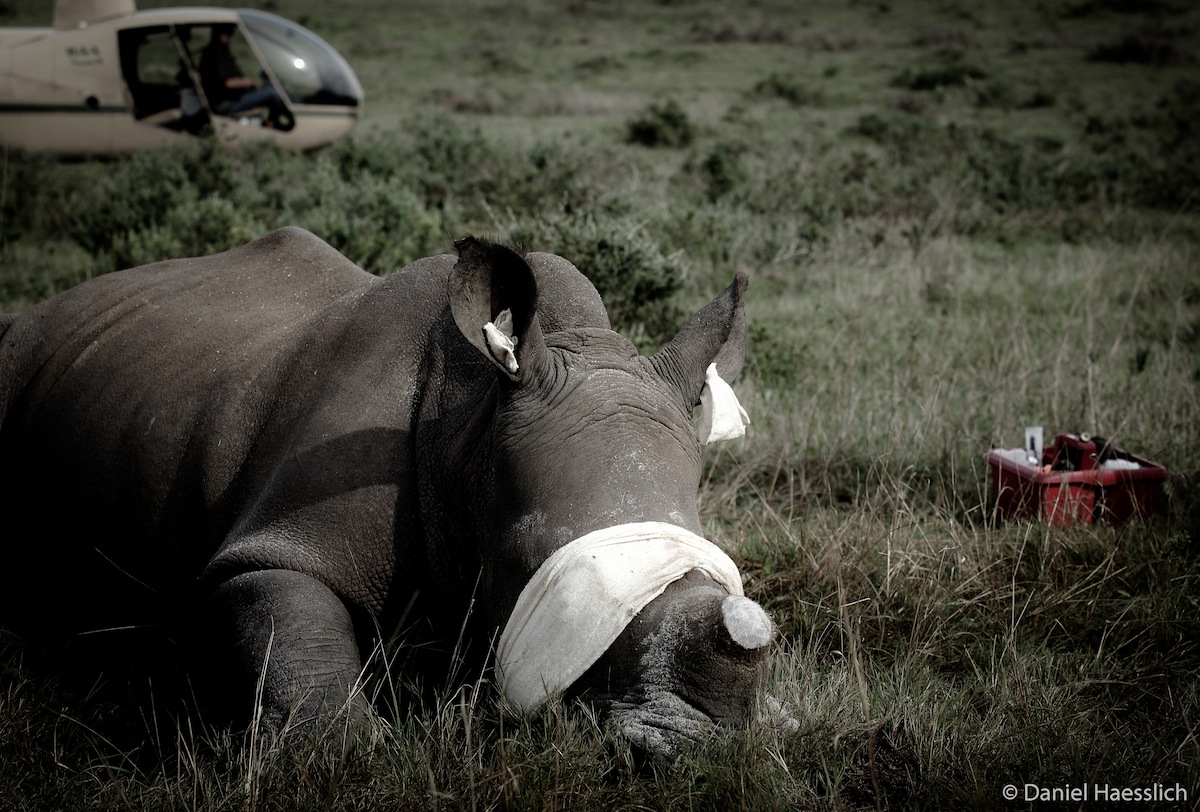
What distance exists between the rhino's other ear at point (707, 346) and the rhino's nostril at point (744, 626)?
0.81 meters

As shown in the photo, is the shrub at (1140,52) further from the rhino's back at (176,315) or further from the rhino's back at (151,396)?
the rhino's back at (151,396)

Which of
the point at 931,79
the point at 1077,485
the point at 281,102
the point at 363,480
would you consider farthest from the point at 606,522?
the point at 931,79

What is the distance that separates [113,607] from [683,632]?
7.86ft

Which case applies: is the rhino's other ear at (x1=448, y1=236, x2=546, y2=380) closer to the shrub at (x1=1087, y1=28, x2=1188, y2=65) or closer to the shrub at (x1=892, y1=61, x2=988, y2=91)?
the shrub at (x1=892, y1=61, x2=988, y2=91)

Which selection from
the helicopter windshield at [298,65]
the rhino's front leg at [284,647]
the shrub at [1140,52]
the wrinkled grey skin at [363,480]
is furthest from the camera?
the shrub at [1140,52]

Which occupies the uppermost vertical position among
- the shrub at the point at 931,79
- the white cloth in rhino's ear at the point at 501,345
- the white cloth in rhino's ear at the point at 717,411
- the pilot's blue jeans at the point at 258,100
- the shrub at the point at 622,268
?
the white cloth in rhino's ear at the point at 501,345

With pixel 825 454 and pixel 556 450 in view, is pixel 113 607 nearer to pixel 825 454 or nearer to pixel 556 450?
pixel 556 450

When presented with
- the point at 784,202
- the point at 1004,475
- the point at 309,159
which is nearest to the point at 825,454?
the point at 1004,475

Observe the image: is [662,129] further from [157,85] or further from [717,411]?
[717,411]

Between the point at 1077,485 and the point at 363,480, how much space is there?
301cm

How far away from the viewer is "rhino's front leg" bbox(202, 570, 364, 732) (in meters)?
2.62

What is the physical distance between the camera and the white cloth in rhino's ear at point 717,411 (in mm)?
2869

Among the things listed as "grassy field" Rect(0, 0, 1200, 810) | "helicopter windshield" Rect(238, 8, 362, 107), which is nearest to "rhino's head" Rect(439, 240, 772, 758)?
"grassy field" Rect(0, 0, 1200, 810)

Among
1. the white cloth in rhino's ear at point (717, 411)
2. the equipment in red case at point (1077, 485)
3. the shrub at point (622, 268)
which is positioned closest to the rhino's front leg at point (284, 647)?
the white cloth in rhino's ear at point (717, 411)
